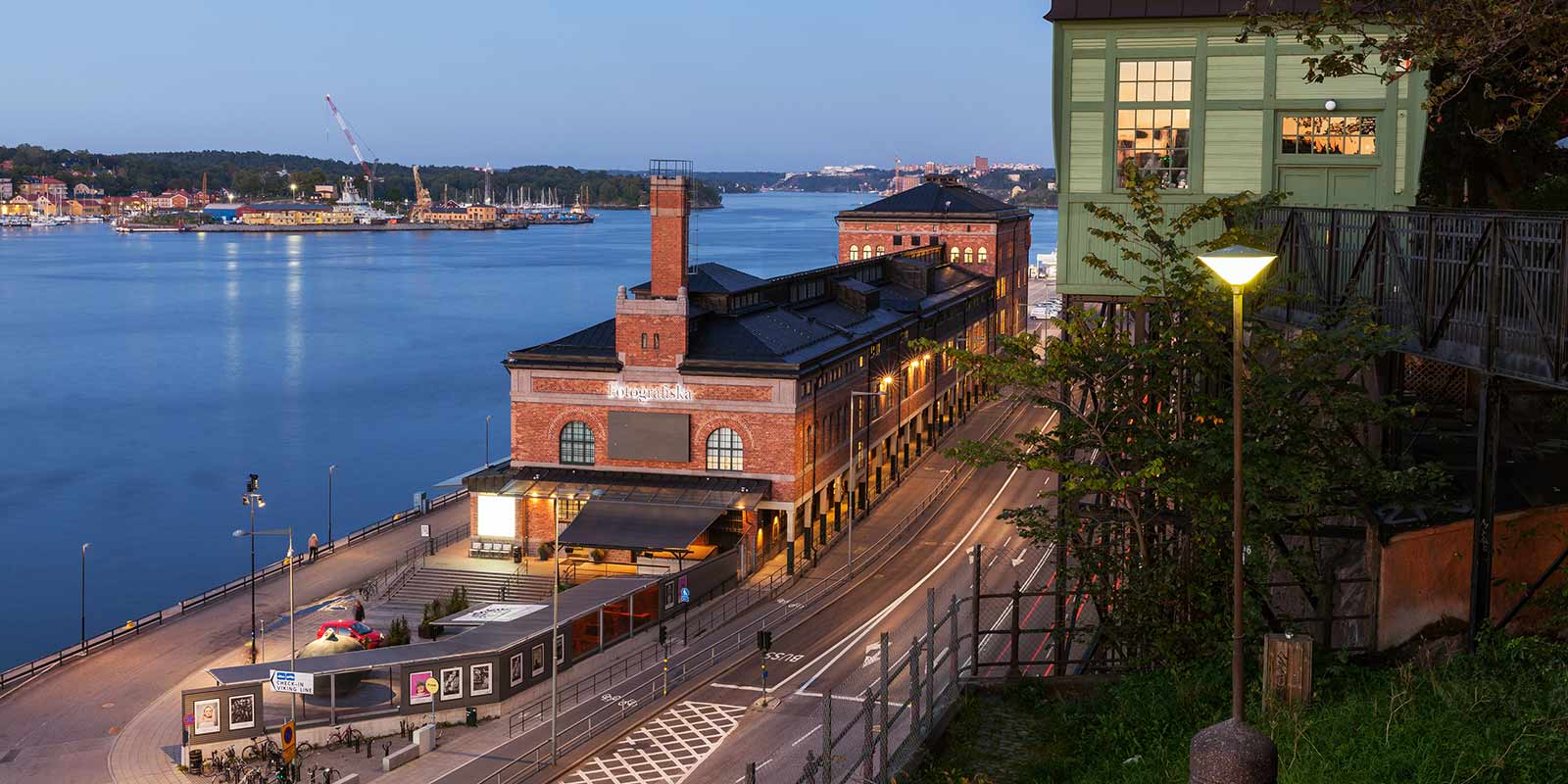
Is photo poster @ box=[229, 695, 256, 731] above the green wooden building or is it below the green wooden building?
below

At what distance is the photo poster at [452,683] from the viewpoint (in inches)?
1615

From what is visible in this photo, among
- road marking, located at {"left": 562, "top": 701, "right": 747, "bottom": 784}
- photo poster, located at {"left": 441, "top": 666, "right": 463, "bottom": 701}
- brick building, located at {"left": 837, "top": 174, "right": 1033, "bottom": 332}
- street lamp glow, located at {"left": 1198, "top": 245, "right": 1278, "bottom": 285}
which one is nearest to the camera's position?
street lamp glow, located at {"left": 1198, "top": 245, "right": 1278, "bottom": 285}

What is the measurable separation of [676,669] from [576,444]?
16.5 meters

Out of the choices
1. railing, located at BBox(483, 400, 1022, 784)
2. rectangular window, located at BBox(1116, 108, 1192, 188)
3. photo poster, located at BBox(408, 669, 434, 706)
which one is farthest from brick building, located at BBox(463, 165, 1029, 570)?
rectangular window, located at BBox(1116, 108, 1192, 188)

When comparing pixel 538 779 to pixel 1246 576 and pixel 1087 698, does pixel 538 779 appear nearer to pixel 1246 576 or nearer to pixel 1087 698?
pixel 1087 698

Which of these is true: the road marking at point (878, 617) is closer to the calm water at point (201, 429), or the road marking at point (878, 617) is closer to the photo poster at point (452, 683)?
the photo poster at point (452, 683)

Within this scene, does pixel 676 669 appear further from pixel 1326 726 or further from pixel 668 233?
pixel 1326 726

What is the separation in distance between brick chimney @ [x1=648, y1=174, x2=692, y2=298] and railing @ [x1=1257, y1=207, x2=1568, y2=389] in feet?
124

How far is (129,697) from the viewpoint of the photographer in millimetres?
44594

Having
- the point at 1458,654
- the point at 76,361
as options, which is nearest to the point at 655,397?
the point at 1458,654

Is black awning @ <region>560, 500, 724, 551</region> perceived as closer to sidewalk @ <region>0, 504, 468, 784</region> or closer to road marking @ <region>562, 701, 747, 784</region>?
sidewalk @ <region>0, 504, 468, 784</region>

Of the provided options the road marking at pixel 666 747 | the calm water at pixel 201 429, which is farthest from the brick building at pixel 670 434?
the calm water at pixel 201 429

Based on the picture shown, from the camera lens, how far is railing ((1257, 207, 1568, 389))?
641 inches

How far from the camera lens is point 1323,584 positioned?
69.9ft
